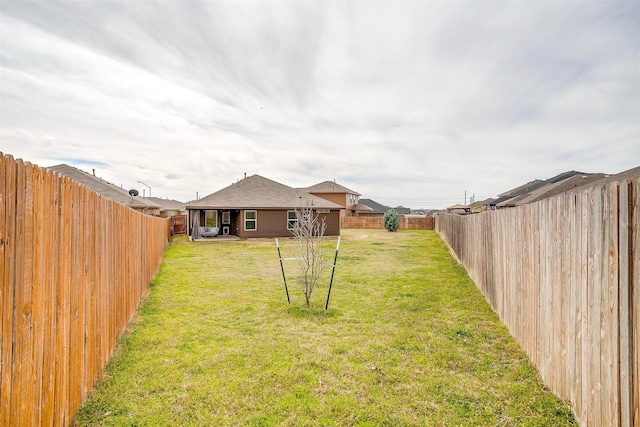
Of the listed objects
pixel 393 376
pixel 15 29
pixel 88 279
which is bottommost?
pixel 393 376

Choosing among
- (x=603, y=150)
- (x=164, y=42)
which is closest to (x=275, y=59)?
(x=164, y=42)

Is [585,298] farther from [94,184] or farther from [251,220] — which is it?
[94,184]

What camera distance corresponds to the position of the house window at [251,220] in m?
23.4

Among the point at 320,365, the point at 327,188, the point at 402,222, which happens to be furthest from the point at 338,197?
the point at 320,365

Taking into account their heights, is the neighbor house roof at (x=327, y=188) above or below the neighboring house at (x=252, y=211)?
above

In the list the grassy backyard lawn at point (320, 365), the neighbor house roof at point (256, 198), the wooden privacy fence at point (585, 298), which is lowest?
the grassy backyard lawn at point (320, 365)

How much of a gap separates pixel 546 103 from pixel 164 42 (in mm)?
12878

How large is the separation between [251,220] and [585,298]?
71.7 ft

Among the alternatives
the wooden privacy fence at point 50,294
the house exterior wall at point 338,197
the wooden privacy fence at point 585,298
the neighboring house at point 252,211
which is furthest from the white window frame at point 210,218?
the wooden privacy fence at point 585,298

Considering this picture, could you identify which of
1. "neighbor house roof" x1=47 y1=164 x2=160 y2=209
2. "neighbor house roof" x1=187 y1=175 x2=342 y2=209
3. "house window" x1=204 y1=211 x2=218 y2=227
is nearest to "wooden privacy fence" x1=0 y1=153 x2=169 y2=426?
"neighbor house roof" x1=47 y1=164 x2=160 y2=209

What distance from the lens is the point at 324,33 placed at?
1021 centimetres

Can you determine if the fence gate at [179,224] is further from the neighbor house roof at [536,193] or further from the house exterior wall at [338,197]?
the neighbor house roof at [536,193]

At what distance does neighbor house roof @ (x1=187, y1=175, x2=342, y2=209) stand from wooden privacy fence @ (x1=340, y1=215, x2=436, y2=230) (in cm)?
1182

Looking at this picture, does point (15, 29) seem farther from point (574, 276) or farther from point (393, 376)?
point (574, 276)
